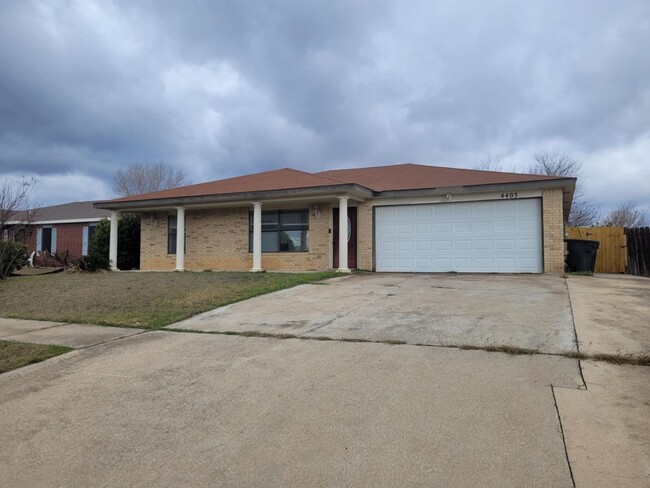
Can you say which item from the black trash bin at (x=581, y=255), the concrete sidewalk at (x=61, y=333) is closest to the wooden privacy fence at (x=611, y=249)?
the black trash bin at (x=581, y=255)

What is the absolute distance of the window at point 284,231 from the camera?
16.4 m

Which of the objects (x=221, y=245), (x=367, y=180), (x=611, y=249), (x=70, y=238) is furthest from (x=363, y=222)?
(x=70, y=238)

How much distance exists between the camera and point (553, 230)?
13.5 m

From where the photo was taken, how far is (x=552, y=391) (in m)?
3.80

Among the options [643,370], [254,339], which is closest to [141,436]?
[254,339]

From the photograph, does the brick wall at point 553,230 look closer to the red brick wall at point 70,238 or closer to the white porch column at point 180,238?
the white porch column at point 180,238

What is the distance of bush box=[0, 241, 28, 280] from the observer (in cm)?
1512

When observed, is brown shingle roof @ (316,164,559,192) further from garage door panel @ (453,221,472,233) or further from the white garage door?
garage door panel @ (453,221,472,233)

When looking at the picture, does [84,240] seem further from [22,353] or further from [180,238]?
[22,353]

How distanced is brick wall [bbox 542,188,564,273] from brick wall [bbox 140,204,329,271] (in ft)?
22.9

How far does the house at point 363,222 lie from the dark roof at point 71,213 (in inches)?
376

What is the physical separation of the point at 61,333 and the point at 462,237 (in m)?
11.7

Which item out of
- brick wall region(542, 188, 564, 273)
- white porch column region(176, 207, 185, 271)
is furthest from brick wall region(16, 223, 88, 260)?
brick wall region(542, 188, 564, 273)

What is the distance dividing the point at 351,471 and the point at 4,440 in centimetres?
253
